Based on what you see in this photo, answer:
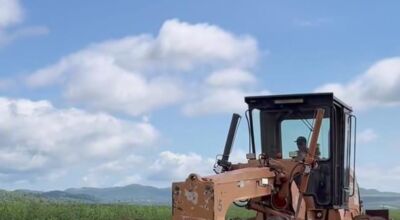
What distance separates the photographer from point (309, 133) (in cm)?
1042

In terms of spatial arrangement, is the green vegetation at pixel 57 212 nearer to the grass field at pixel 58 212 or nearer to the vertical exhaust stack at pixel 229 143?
the grass field at pixel 58 212

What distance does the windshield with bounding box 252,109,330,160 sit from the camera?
34.8 feet

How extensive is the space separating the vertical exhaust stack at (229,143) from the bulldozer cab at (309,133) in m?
0.55

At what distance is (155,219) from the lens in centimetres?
3441

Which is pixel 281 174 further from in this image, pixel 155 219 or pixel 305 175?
pixel 155 219

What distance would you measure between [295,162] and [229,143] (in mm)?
919

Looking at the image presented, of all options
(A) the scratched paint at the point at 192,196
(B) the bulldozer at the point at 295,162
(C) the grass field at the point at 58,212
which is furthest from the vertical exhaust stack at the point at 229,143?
(C) the grass field at the point at 58,212

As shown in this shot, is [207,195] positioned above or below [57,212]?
above

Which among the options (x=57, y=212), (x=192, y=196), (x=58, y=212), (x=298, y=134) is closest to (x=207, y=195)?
(x=192, y=196)

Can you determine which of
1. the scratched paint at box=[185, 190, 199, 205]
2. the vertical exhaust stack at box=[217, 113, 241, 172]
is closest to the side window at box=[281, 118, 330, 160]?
the vertical exhaust stack at box=[217, 113, 241, 172]

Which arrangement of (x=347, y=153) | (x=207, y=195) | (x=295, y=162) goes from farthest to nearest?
(x=347, y=153), (x=295, y=162), (x=207, y=195)

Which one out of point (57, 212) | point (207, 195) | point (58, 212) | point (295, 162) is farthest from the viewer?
point (58, 212)

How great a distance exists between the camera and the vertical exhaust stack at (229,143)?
399 inches

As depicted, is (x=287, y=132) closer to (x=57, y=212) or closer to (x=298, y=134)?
(x=298, y=134)
